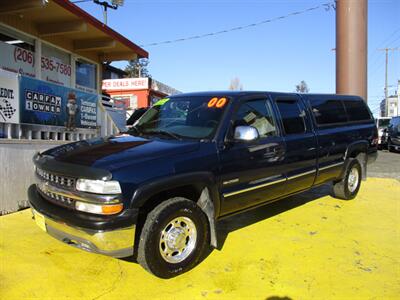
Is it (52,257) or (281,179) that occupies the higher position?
(281,179)

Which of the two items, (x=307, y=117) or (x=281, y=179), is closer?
(x=281, y=179)

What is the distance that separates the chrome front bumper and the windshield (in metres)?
1.32

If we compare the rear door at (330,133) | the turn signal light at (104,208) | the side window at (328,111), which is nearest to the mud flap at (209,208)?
the turn signal light at (104,208)

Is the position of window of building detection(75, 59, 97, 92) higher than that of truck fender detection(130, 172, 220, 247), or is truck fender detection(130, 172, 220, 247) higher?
window of building detection(75, 59, 97, 92)

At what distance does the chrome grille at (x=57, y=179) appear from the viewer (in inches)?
135

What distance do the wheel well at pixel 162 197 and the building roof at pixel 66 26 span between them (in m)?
6.24

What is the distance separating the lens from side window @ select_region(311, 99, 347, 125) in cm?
592

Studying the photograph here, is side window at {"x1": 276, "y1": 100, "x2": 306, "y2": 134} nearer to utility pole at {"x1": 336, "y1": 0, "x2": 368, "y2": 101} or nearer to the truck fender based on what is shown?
the truck fender

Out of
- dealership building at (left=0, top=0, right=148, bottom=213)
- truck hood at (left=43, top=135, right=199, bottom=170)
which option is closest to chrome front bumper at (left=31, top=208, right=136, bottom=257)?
truck hood at (left=43, top=135, right=199, bottom=170)

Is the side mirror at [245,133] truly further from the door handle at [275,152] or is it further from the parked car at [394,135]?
the parked car at [394,135]

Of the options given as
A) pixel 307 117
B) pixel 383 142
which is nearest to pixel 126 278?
pixel 307 117

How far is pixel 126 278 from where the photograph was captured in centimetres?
370

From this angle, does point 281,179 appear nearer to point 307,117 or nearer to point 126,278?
point 307,117

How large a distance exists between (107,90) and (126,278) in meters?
18.6
